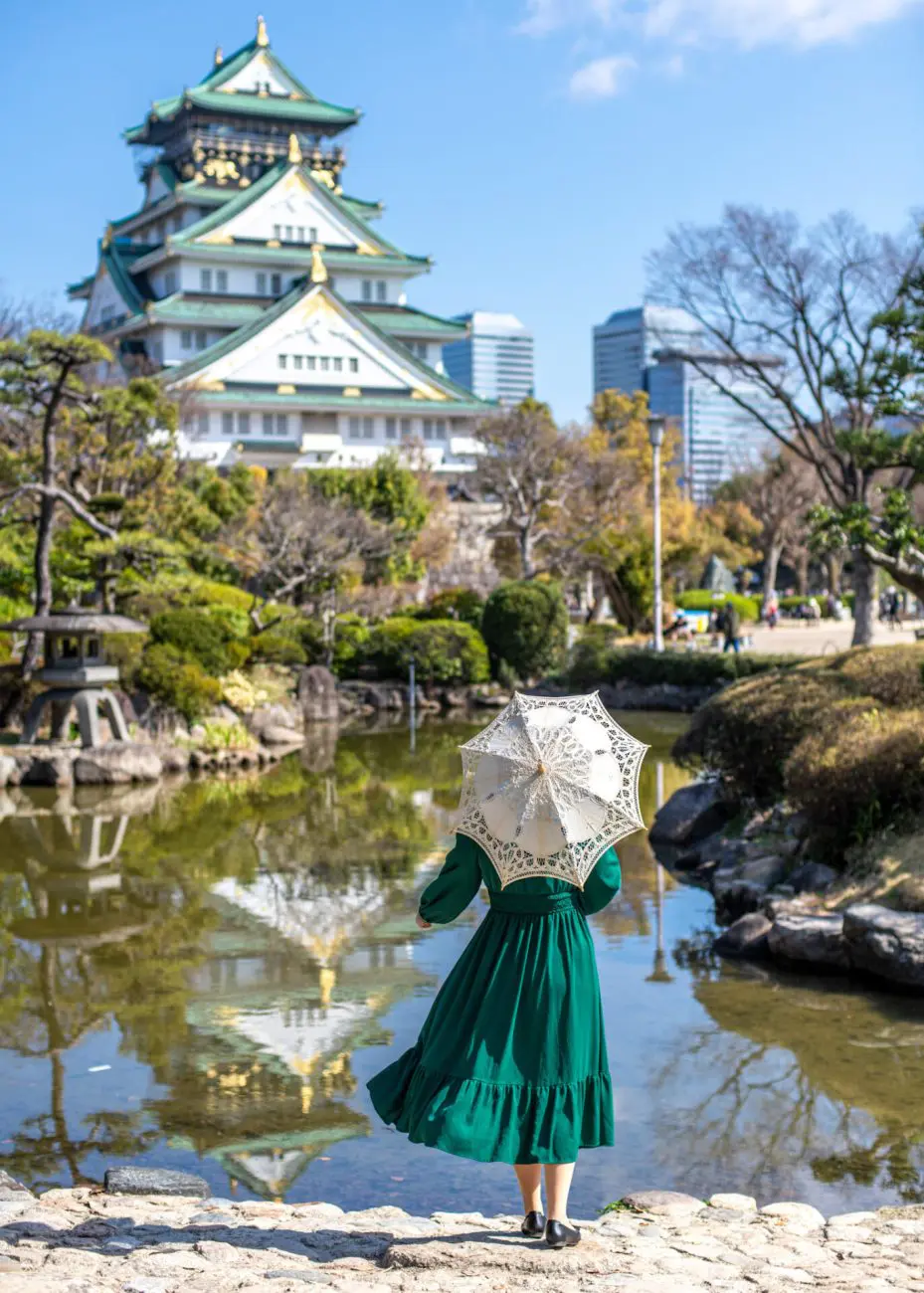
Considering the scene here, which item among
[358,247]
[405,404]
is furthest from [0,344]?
[358,247]

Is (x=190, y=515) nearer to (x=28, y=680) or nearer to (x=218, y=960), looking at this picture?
(x=28, y=680)

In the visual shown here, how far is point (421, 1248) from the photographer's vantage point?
4.49 m

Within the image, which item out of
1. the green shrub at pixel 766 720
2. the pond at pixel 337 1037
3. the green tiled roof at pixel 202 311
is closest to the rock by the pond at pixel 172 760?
the pond at pixel 337 1037

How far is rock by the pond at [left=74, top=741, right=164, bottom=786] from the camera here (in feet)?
57.9

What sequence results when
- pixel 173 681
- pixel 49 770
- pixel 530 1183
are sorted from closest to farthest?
pixel 530 1183 < pixel 49 770 < pixel 173 681

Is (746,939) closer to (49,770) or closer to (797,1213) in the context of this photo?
(797,1213)

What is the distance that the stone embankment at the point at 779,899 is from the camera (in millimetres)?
8648

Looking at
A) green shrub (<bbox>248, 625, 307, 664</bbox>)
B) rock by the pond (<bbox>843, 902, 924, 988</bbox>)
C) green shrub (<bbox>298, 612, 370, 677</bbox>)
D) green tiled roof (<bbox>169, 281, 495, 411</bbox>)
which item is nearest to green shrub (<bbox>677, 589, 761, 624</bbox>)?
green tiled roof (<bbox>169, 281, 495, 411</bbox>)

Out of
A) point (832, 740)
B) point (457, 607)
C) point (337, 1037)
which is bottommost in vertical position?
point (337, 1037)

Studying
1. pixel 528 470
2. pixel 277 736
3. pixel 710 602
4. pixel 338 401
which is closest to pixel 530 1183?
pixel 277 736

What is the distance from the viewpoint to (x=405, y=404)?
49.7 m

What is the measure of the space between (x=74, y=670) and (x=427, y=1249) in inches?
578

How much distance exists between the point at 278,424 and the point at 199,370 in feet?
12.3

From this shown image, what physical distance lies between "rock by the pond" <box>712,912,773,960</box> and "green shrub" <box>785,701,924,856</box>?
40.0 inches
